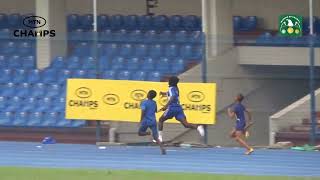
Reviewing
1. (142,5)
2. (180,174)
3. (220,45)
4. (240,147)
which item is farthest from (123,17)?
(180,174)

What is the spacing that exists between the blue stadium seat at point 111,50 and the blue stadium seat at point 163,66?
3.98 feet

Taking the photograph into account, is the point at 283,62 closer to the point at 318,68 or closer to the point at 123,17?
the point at 318,68

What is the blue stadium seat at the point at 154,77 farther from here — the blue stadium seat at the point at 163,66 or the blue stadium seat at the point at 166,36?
the blue stadium seat at the point at 166,36

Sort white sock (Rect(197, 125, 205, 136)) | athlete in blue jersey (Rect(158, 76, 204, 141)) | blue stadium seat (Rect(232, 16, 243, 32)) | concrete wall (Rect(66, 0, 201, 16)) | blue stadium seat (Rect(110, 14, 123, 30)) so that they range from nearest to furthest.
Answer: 1. athlete in blue jersey (Rect(158, 76, 204, 141))
2. white sock (Rect(197, 125, 205, 136))
3. blue stadium seat (Rect(232, 16, 243, 32))
4. blue stadium seat (Rect(110, 14, 123, 30))
5. concrete wall (Rect(66, 0, 201, 16))

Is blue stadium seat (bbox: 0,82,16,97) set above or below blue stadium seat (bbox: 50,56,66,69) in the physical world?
below

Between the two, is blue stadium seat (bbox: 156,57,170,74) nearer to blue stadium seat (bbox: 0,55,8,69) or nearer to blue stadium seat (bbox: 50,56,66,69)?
blue stadium seat (bbox: 50,56,66,69)

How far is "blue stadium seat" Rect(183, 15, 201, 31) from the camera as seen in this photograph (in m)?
29.3

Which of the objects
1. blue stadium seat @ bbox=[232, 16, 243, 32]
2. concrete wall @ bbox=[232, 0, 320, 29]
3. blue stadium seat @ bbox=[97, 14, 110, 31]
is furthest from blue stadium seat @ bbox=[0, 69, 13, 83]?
concrete wall @ bbox=[232, 0, 320, 29]

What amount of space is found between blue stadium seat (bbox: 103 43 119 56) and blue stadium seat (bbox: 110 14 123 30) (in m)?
4.73

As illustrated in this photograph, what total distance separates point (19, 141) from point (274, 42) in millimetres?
7287

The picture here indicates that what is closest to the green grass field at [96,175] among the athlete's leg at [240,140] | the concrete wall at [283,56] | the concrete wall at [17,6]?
the athlete's leg at [240,140]

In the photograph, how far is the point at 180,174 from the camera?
1625 cm

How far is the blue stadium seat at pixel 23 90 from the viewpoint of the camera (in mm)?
24797

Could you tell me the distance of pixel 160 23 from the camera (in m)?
29.6
